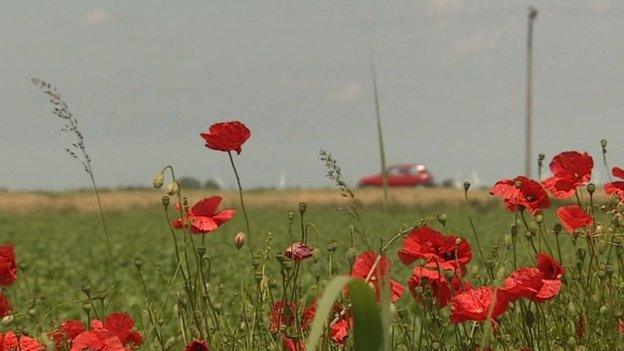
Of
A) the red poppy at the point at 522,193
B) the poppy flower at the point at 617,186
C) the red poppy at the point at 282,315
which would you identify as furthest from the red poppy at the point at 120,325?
the poppy flower at the point at 617,186

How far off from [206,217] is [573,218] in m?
1.10

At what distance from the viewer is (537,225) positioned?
10.5 ft

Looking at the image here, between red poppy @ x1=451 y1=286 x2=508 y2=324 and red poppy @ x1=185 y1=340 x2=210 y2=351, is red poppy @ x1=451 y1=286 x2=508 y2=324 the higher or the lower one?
the lower one

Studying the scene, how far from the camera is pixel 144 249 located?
17656 mm

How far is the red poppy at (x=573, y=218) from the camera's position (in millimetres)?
3156

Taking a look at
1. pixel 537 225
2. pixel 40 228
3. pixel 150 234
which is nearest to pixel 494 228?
pixel 150 234

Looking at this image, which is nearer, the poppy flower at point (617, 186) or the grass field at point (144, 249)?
the poppy flower at point (617, 186)

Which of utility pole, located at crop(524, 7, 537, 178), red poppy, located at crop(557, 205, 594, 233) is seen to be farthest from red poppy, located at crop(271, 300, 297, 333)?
utility pole, located at crop(524, 7, 537, 178)

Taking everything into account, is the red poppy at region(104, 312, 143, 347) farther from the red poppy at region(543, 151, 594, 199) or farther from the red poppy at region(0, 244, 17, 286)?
the red poppy at region(543, 151, 594, 199)

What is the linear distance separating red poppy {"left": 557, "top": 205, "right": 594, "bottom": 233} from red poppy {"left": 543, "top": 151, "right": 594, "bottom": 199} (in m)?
0.08

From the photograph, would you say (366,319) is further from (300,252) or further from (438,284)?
(438,284)

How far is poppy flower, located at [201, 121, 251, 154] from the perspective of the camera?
9.74 feet

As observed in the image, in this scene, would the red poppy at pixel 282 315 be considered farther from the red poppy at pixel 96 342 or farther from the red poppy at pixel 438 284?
the red poppy at pixel 96 342

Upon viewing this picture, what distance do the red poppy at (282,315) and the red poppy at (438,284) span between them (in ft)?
1.14
